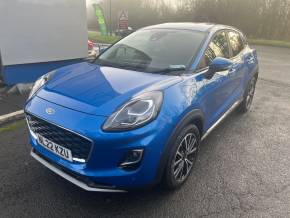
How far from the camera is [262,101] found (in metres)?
6.49

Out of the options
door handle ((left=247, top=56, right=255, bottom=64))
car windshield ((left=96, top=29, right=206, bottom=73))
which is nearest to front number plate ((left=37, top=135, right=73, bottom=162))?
car windshield ((left=96, top=29, right=206, bottom=73))

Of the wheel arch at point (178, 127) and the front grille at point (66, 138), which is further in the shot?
Result: the wheel arch at point (178, 127)

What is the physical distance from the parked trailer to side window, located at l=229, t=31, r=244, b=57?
3596mm

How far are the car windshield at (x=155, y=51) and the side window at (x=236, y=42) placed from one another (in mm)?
908

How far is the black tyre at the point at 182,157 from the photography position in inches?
113

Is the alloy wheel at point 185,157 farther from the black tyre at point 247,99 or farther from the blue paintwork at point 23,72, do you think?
the blue paintwork at point 23,72

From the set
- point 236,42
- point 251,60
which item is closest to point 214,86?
point 236,42

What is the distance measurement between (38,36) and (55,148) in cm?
409

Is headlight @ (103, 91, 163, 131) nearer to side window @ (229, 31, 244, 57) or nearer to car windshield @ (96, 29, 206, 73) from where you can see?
car windshield @ (96, 29, 206, 73)

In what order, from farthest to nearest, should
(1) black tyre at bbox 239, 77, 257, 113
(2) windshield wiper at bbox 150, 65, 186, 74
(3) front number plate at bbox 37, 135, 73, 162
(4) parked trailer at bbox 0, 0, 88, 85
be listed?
1. (4) parked trailer at bbox 0, 0, 88, 85
2. (1) black tyre at bbox 239, 77, 257, 113
3. (2) windshield wiper at bbox 150, 65, 186, 74
4. (3) front number plate at bbox 37, 135, 73, 162

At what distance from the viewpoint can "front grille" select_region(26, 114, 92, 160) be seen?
2.53m

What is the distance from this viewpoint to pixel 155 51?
375 cm

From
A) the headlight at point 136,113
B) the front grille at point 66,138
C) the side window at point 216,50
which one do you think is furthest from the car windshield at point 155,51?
the front grille at point 66,138

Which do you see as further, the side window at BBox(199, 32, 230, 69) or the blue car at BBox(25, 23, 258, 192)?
the side window at BBox(199, 32, 230, 69)
